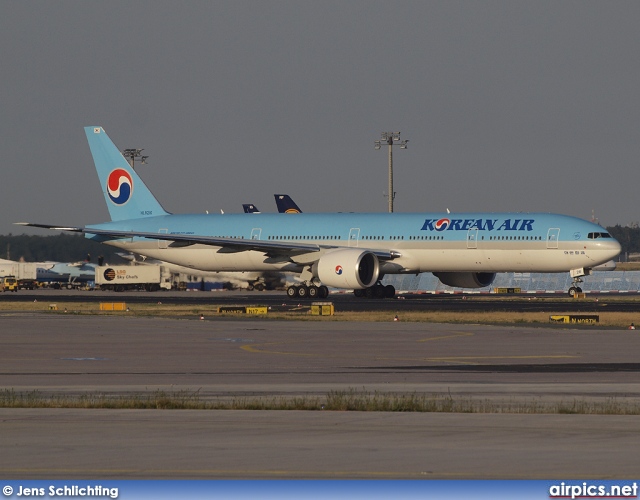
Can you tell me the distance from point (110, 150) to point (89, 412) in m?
62.1

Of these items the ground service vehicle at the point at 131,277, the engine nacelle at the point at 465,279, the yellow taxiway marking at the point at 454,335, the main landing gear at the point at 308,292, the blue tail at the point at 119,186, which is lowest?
the yellow taxiway marking at the point at 454,335

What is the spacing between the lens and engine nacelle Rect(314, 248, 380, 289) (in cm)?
6291

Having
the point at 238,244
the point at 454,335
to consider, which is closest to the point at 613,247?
the point at 238,244

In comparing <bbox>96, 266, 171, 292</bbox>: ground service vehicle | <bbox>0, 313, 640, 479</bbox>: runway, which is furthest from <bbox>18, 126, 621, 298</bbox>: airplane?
<bbox>96, 266, 171, 292</bbox>: ground service vehicle

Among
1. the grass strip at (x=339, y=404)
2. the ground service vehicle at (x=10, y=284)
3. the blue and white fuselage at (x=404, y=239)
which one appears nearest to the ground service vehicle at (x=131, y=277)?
the ground service vehicle at (x=10, y=284)

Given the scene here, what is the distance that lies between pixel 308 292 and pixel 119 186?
671 inches

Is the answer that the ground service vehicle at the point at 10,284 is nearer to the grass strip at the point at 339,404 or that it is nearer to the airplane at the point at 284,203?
the airplane at the point at 284,203

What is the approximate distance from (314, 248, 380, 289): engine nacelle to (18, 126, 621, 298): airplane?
0.06 metres

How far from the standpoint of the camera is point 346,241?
225ft

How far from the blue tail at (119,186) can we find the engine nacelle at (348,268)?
17011 millimetres

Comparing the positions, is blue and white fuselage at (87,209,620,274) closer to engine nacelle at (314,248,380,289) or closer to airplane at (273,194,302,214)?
engine nacelle at (314,248,380,289)

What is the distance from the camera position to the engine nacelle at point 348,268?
206 ft

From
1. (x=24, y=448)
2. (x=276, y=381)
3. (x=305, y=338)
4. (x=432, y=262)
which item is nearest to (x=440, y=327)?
(x=305, y=338)

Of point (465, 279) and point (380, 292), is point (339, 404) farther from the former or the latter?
point (380, 292)
